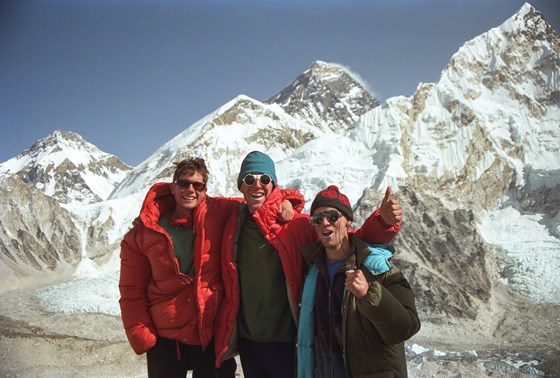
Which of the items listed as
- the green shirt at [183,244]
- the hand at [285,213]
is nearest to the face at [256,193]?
the hand at [285,213]

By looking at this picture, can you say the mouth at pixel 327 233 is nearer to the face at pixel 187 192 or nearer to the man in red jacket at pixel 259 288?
the man in red jacket at pixel 259 288

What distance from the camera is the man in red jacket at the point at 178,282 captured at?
125 inches

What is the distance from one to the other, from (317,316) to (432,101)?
5606cm

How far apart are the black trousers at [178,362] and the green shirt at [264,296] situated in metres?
0.33

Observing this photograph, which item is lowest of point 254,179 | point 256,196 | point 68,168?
point 256,196

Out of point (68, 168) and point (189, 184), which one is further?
point (68, 168)

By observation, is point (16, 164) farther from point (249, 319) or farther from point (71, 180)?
point (249, 319)

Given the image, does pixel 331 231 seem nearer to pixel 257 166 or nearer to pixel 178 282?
pixel 257 166

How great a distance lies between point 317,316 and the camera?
8.88 ft

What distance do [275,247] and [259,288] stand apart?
34 cm

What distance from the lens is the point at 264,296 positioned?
3127mm

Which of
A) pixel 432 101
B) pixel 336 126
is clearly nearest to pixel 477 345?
pixel 432 101

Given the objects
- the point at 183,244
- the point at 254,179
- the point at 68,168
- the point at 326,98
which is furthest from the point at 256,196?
the point at 68,168

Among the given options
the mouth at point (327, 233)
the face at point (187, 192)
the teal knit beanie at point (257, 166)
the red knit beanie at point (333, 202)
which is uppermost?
the teal knit beanie at point (257, 166)
